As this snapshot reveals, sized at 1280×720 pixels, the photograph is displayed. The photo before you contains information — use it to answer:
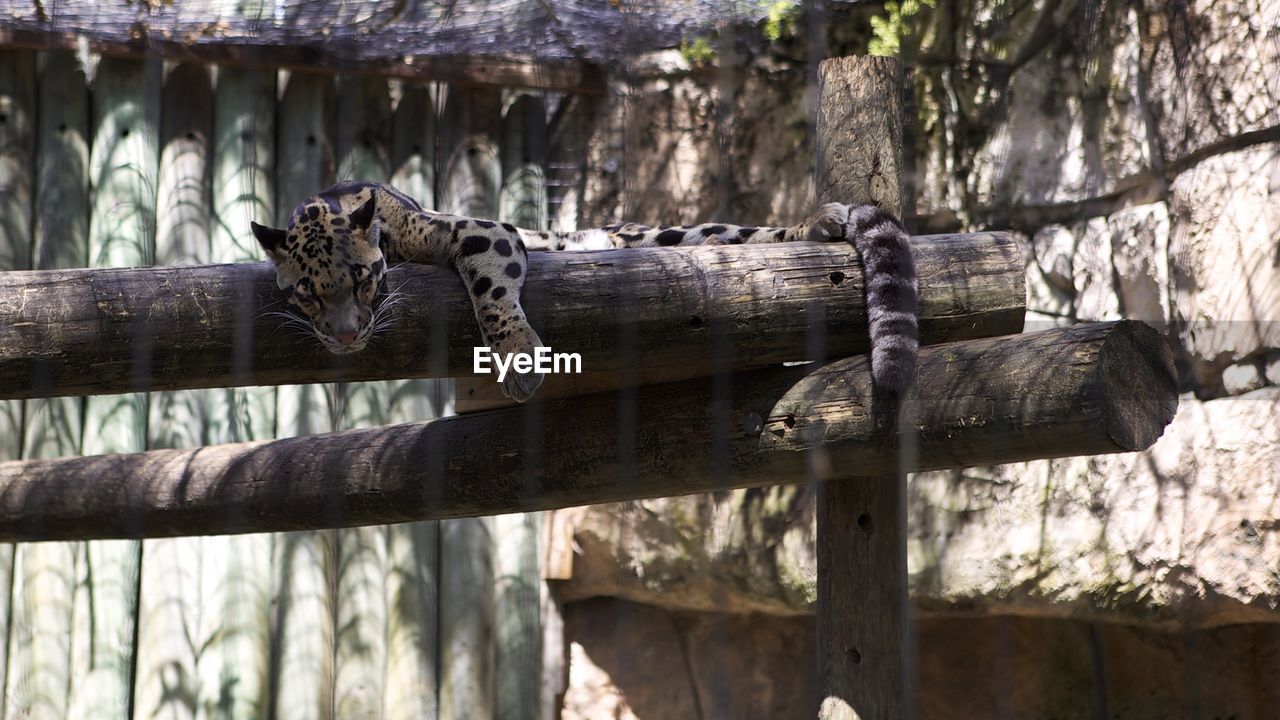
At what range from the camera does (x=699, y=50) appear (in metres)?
4.71

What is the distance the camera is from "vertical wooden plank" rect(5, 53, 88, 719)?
4.26 meters

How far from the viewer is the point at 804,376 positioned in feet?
7.91

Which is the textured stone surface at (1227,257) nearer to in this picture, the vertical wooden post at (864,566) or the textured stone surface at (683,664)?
the vertical wooden post at (864,566)

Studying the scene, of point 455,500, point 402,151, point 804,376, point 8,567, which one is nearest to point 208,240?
point 402,151

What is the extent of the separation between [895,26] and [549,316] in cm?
248

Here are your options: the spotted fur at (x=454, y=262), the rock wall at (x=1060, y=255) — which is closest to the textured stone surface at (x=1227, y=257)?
the rock wall at (x=1060, y=255)

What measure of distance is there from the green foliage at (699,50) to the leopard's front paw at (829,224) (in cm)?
231

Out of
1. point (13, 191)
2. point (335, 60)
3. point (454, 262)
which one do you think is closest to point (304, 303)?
point (454, 262)

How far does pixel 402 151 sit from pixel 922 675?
104 inches

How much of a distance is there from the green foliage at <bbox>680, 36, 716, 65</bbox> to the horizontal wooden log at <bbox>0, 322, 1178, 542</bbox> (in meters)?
2.32

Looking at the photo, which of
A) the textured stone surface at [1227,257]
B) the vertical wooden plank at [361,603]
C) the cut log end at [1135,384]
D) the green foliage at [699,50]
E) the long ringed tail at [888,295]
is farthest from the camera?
the green foliage at [699,50]

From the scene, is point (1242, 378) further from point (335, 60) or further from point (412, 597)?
point (335, 60)

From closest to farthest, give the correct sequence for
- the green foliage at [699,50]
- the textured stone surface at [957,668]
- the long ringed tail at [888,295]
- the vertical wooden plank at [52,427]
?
the long ringed tail at [888,295] < the textured stone surface at [957,668] < the vertical wooden plank at [52,427] < the green foliage at [699,50]

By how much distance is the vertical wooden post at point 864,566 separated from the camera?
255 centimetres
